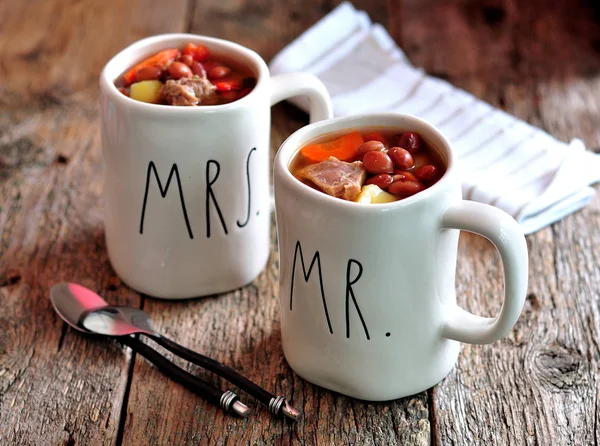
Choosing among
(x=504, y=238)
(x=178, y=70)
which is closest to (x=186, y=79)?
(x=178, y=70)

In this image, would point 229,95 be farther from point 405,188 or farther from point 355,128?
point 405,188

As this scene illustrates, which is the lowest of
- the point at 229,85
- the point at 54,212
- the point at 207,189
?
the point at 54,212

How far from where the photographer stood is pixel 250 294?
122 centimetres

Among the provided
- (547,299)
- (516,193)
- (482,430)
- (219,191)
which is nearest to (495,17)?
(516,193)

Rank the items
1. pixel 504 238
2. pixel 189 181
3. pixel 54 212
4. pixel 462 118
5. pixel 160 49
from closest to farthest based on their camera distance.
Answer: pixel 504 238 < pixel 189 181 < pixel 160 49 < pixel 54 212 < pixel 462 118

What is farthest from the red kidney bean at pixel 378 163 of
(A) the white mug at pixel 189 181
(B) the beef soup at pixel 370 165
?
(A) the white mug at pixel 189 181

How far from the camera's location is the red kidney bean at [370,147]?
976 millimetres

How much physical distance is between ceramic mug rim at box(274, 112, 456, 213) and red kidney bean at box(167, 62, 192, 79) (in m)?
0.21

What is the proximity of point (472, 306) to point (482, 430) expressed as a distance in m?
0.25

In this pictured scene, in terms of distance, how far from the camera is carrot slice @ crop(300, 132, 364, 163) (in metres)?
0.99

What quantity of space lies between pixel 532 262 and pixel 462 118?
1.22 feet

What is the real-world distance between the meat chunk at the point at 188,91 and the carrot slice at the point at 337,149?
0.18 meters

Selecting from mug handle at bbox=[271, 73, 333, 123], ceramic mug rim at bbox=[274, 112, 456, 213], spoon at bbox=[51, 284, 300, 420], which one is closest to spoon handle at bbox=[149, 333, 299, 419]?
spoon at bbox=[51, 284, 300, 420]

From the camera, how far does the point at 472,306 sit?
3.94 ft
